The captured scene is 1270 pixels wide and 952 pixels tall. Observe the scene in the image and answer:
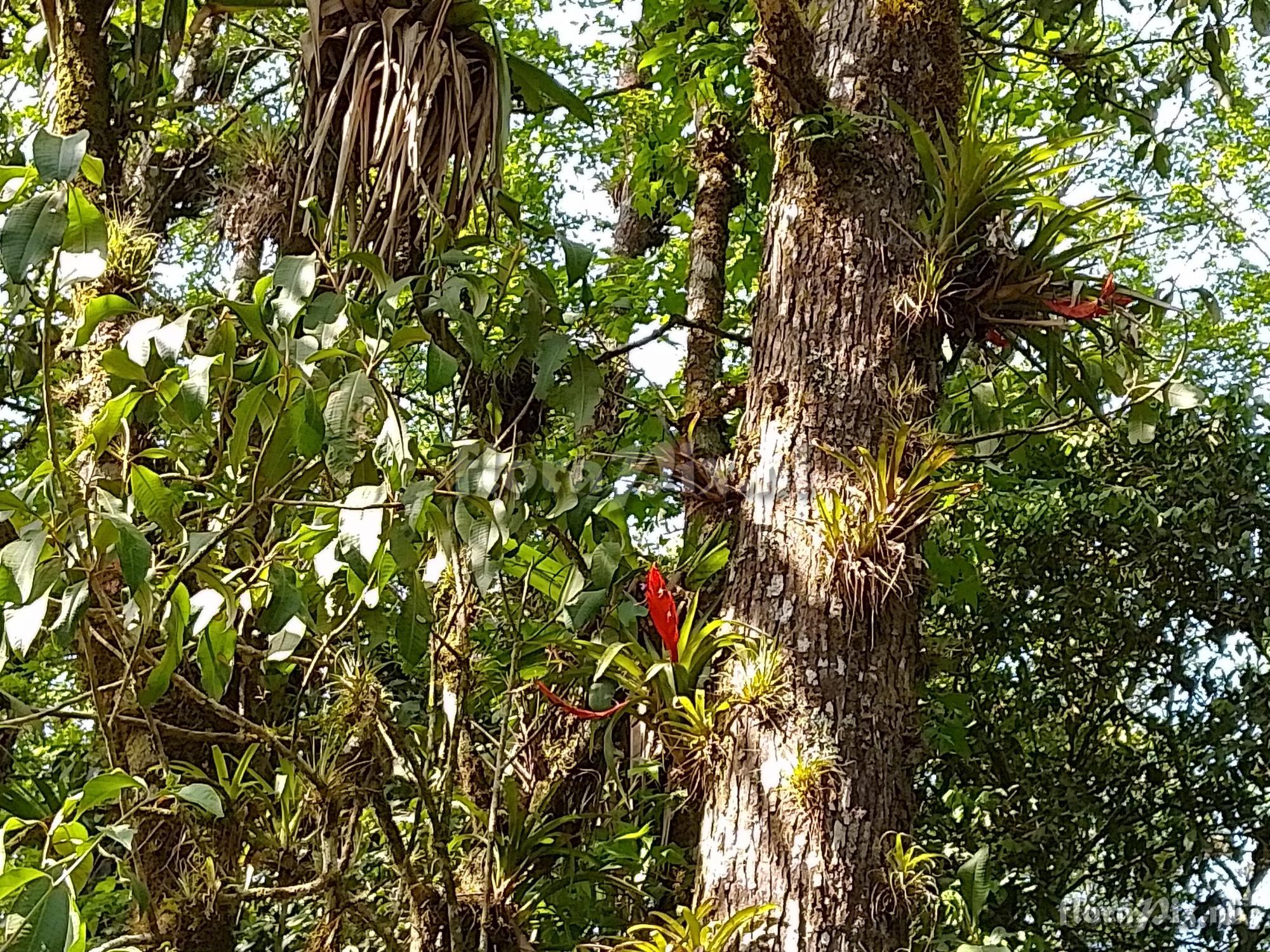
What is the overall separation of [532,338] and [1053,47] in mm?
1667

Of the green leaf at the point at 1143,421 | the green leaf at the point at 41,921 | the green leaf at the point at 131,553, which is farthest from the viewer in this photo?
the green leaf at the point at 1143,421

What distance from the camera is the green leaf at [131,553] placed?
1191mm

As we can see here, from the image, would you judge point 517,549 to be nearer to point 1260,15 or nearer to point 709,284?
point 709,284

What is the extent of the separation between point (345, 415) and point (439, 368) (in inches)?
7.8

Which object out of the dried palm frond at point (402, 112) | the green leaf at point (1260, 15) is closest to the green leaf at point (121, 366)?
the dried palm frond at point (402, 112)

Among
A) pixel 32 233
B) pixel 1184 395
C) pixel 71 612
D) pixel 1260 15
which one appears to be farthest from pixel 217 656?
pixel 1260 15

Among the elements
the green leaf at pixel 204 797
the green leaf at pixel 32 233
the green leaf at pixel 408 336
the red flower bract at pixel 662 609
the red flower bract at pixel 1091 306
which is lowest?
the green leaf at pixel 204 797

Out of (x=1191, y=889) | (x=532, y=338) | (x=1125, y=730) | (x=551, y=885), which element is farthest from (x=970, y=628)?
(x=532, y=338)

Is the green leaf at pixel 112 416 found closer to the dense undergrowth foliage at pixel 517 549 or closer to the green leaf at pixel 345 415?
the dense undergrowth foliage at pixel 517 549

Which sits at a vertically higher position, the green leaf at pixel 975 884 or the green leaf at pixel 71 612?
the green leaf at pixel 71 612

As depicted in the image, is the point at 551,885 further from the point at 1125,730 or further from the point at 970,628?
the point at 1125,730

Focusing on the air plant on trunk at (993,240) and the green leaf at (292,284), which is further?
the air plant on trunk at (993,240)

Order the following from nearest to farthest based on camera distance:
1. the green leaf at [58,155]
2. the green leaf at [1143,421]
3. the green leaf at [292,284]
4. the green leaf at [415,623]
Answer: the green leaf at [58,155] → the green leaf at [292,284] → the green leaf at [415,623] → the green leaf at [1143,421]

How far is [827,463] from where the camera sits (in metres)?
1.63
